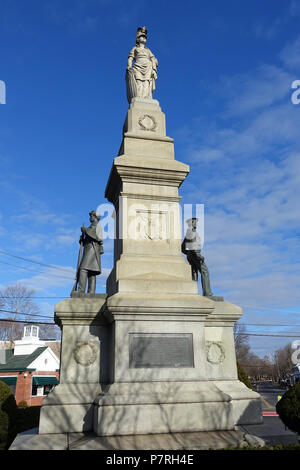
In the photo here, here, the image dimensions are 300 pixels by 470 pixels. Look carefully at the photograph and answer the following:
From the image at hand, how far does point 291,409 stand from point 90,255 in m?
5.75

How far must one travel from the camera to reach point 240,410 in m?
8.60

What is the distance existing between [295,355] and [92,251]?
81159mm

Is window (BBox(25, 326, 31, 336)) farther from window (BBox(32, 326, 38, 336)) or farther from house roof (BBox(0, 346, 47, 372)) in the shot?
house roof (BBox(0, 346, 47, 372))

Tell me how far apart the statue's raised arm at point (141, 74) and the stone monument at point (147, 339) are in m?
2.17

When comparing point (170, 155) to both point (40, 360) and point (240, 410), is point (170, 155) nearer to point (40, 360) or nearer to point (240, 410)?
point (240, 410)

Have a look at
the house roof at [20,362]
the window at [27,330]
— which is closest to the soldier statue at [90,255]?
the house roof at [20,362]

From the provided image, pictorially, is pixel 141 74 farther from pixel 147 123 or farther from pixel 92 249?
pixel 92 249

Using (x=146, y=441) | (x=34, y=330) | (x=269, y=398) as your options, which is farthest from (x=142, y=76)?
(x=269, y=398)

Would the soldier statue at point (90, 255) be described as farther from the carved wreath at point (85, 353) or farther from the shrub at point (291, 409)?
the shrub at point (291, 409)

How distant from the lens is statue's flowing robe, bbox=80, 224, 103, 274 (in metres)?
9.69

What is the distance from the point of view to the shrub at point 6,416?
8258mm

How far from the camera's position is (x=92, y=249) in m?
9.84

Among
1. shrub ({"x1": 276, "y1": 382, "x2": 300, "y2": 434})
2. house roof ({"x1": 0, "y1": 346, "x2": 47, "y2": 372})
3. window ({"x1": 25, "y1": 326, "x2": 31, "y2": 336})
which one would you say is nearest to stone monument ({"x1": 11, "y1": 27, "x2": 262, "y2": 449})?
shrub ({"x1": 276, "y1": 382, "x2": 300, "y2": 434})

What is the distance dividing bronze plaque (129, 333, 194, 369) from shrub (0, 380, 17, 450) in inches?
125
